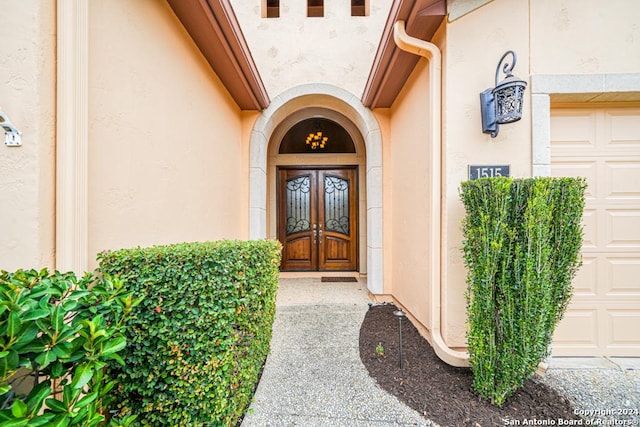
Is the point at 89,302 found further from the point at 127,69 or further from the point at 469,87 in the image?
the point at 469,87

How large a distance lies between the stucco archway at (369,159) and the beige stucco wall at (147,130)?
121cm

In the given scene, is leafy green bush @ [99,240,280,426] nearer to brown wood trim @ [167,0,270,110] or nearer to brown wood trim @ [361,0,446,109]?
brown wood trim @ [167,0,270,110]

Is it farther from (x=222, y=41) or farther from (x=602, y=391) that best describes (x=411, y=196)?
(x=222, y=41)

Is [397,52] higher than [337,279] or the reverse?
higher

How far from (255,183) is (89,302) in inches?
142

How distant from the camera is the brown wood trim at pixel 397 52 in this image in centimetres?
250

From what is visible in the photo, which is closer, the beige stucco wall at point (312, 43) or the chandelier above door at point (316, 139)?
the beige stucco wall at point (312, 43)

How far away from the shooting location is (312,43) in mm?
4824

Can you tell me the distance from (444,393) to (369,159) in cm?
370

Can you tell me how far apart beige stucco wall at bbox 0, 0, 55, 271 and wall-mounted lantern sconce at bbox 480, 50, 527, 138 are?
127 inches

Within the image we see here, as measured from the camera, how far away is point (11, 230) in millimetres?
1351

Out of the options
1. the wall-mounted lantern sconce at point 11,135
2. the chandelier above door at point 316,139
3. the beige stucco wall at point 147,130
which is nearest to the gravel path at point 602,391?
the beige stucco wall at point 147,130

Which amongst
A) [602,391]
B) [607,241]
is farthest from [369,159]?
[602,391]

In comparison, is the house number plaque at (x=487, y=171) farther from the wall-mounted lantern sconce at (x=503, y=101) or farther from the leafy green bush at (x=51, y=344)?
the leafy green bush at (x=51, y=344)
